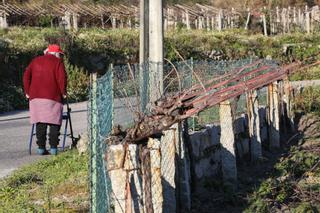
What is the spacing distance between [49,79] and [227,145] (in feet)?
9.11

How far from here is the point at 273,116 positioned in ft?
49.4

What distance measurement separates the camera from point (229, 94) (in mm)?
7246

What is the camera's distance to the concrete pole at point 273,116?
572 inches

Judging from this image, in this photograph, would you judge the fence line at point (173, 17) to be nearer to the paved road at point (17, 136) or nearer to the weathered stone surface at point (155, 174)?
the paved road at point (17, 136)

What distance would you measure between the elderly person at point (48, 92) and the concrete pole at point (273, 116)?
161 inches

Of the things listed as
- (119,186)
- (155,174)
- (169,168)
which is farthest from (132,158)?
(169,168)

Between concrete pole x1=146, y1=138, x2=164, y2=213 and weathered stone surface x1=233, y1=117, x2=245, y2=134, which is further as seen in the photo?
weathered stone surface x1=233, y1=117, x2=245, y2=134

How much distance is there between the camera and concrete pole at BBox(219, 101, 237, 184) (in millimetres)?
10781

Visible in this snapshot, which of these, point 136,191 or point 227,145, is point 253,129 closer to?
point 227,145

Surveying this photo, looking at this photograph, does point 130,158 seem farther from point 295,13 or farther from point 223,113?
point 295,13

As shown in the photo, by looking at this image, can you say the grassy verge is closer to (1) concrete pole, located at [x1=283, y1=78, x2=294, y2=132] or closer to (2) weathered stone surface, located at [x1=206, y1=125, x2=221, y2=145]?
(2) weathered stone surface, located at [x1=206, y1=125, x2=221, y2=145]

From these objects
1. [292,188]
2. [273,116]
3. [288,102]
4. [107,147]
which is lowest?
[292,188]

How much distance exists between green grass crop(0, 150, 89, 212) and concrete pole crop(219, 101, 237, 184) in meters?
1.77

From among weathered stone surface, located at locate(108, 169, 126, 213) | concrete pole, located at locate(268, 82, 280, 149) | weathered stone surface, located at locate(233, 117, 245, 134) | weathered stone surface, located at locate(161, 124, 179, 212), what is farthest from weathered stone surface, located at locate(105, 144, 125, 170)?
concrete pole, located at locate(268, 82, 280, 149)
